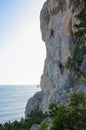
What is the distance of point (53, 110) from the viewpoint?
2144 cm

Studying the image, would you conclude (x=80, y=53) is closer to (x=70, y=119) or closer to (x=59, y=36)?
(x=70, y=119)

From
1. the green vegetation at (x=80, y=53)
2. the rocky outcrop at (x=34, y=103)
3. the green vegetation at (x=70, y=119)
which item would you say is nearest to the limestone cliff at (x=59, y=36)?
the green vegetation at (x=80, y=53)

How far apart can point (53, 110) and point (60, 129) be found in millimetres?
3040

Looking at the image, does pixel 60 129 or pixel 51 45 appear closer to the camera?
pixel 60 129

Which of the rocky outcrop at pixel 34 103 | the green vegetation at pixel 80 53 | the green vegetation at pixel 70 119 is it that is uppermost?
the green vegetation at pixel 80 53

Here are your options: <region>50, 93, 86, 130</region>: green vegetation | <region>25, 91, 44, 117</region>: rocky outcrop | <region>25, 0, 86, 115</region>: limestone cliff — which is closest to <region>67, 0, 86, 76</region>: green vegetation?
<region>25, 0, 86, 115</region>: limestone cliff

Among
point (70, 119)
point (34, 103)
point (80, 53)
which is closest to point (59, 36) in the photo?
point (80, 53)

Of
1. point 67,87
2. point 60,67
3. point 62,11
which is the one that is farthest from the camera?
point 62,11

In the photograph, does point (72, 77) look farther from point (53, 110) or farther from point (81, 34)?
point (53, 110)

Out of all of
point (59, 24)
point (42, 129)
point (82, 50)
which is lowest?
point (42, 129)

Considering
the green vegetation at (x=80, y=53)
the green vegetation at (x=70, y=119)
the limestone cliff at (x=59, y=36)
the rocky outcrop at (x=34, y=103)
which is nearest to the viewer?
the green vegetation at (x=70, y=119)

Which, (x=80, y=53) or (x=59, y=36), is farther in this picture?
(x=59, y=36)

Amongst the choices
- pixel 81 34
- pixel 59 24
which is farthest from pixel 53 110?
pixel 59 24

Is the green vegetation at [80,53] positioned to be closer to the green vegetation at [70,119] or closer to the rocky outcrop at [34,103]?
the green vegetation at [70,119]
